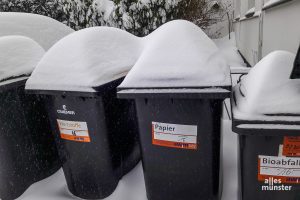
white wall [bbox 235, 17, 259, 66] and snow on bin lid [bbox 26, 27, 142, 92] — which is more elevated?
snow on bin lid [bbox 26, 27, 142, 92]

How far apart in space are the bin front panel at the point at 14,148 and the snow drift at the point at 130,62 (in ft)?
0.82

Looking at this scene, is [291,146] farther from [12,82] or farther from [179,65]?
[12,82]

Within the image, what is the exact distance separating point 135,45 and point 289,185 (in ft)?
5.30

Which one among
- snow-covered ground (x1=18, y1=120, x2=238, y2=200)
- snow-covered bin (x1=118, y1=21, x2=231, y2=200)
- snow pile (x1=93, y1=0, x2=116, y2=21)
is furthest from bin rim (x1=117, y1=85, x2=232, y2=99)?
snow pile (x1=93, y1=0, x2=116, y2=21)

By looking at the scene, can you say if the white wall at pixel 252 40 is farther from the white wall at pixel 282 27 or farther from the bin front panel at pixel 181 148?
the bin front panel at pixel 181 148

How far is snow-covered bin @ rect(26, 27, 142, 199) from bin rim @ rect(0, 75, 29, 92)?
0.16 metres

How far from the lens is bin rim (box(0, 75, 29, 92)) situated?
194 cm

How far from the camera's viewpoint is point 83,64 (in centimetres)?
181

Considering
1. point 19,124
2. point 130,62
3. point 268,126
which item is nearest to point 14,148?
point 19,124

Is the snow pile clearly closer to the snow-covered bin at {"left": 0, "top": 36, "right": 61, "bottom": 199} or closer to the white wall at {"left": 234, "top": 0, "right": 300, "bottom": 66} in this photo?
the white wall at {"left": 234, "top": 0, "right": 300, "bottom": 66}

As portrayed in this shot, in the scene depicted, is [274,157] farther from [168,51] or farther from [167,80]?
[168,51]

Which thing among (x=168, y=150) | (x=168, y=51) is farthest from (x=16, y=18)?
(x=168, y=150)

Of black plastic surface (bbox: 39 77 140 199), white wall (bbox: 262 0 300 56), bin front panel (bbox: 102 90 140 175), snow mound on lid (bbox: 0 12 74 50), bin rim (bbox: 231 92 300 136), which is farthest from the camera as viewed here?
snow mound on lid (bbox: 0 12 74 50)

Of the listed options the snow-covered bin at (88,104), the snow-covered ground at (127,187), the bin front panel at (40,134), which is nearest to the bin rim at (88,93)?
Result: the snow-covered bin at (88,104)
